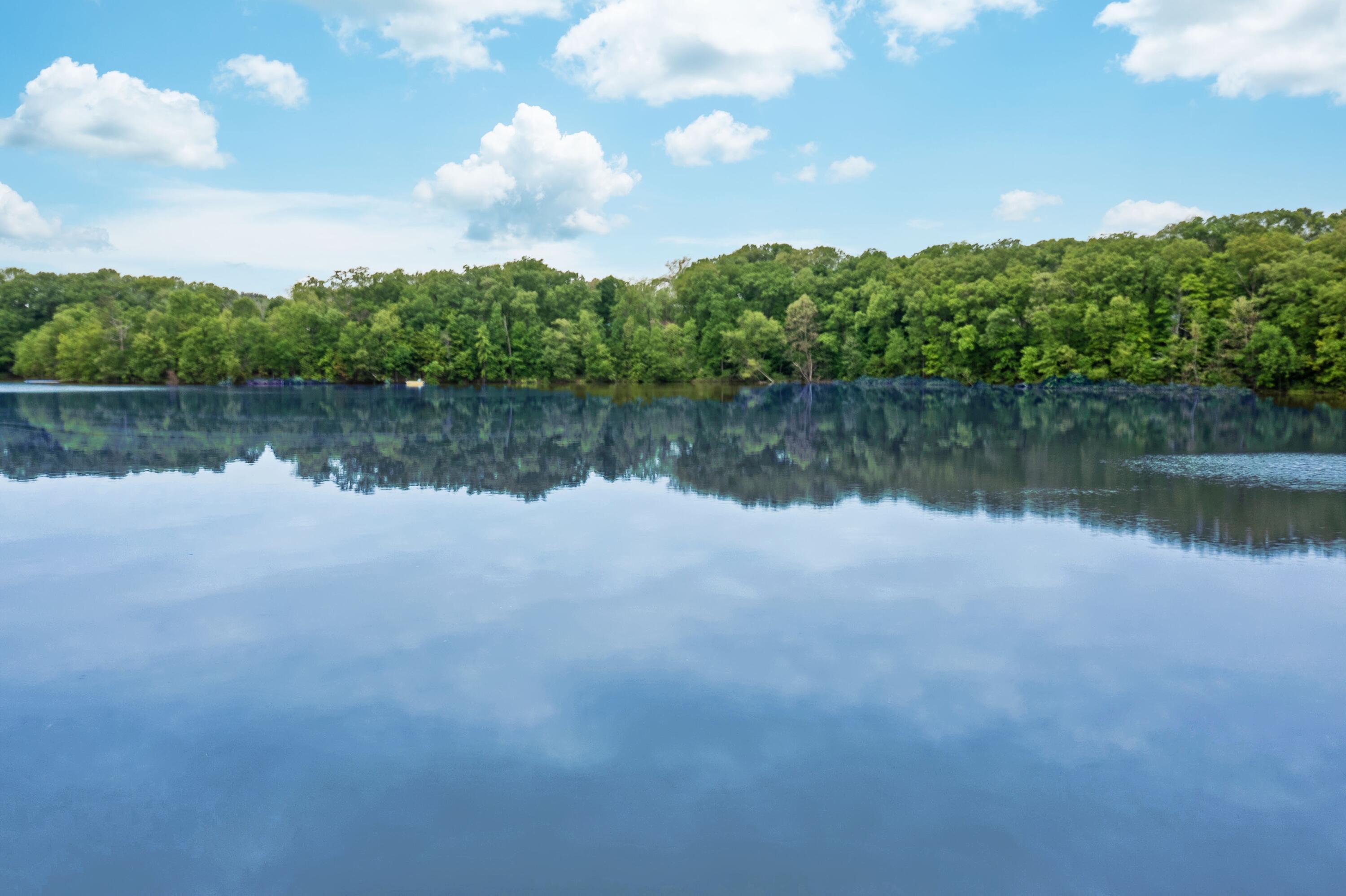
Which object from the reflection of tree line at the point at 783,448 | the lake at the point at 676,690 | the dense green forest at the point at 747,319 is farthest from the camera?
the dense green forest at the point at 747,319

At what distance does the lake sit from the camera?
670cm

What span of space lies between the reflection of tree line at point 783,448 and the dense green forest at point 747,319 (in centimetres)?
1379

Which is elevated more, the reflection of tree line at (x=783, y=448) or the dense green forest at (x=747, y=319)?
the dense green forest at (x=747, y=319)

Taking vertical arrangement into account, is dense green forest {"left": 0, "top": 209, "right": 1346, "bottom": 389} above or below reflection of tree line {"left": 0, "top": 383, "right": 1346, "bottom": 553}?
above

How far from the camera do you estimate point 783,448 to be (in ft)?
108

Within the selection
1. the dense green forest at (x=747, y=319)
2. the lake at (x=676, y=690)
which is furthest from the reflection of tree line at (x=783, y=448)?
the dense green forest at (x=747, y=319)

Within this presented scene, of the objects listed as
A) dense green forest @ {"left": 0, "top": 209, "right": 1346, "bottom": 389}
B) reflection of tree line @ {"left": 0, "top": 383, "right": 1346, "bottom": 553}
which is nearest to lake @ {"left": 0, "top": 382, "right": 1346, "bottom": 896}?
reflection of tree line @ {"left": 0, "top": 383, "right": 1346, "bottom": 553}

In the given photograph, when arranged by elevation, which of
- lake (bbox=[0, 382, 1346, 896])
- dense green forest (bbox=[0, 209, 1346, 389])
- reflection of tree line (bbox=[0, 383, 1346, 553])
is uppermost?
dense green forest (bbox=[0, 209, 1346, 389])

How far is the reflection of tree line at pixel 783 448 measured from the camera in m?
20.6

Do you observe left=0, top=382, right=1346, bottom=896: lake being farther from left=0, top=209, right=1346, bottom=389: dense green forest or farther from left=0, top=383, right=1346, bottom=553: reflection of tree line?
left=0, top=209, right=1346, bottom=389: dense green forest

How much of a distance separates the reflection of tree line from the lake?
47 centimetres

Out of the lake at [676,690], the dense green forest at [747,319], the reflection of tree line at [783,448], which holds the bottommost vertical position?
the lake at [676,690]

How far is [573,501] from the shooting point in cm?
2145

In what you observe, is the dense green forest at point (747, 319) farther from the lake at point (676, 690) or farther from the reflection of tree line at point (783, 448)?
the lake at point (676, 690)
